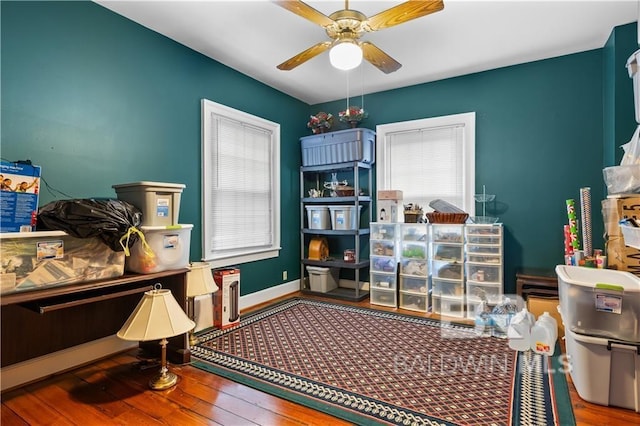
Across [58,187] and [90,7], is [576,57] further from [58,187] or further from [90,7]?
[58,187]

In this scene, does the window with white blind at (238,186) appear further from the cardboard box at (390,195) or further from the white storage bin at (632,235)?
the white storage bin at (632,235)

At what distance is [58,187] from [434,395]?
2866 mm

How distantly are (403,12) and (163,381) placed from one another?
9.05 ft

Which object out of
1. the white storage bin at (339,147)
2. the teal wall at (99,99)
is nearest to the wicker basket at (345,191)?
the white storage bin at (339,147)

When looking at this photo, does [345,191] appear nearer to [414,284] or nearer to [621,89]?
[414,284]

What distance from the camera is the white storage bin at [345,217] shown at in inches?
167

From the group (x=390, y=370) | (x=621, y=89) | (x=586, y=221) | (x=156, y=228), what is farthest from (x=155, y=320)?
(x=621, y=89)

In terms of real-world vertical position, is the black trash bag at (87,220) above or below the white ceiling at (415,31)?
below

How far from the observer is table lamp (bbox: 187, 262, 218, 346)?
9.20 feet

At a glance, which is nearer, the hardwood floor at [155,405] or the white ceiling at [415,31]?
the hardwood floor at [155,405]

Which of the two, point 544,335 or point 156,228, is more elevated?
point 156,228

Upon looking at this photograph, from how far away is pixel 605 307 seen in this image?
194 cm

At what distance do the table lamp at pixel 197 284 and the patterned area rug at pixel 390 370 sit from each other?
0.23 m

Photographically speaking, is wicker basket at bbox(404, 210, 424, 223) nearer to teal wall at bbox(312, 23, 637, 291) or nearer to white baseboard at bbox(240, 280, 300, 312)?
teal wall at bbox(312, 23, 637, 291)
